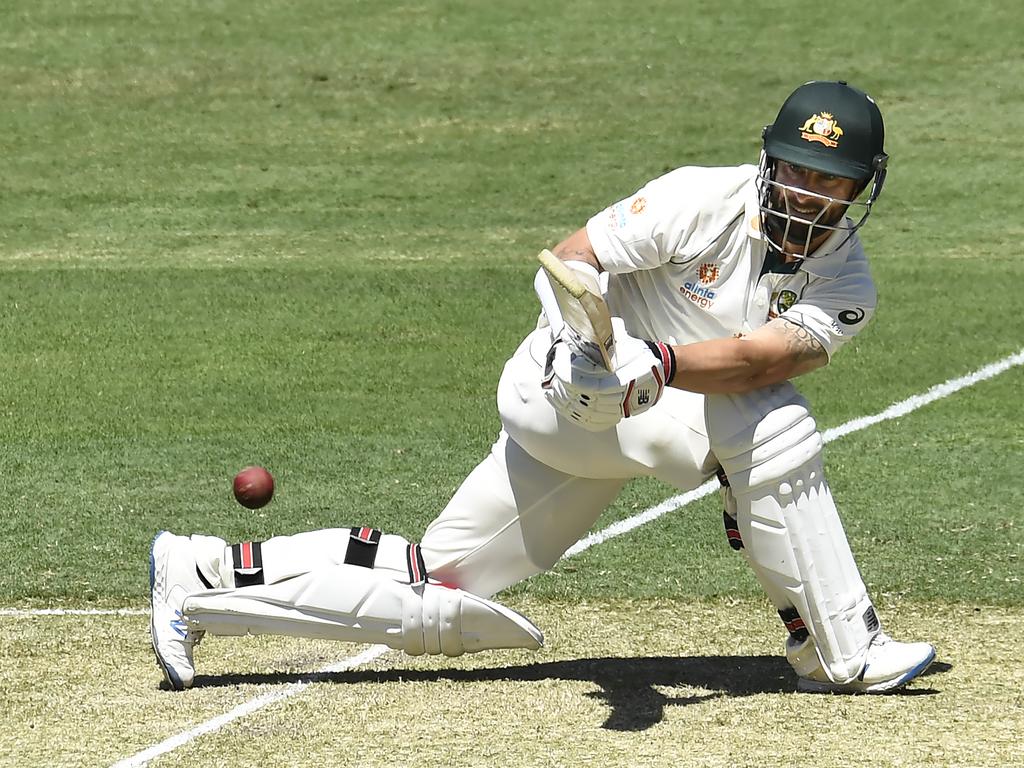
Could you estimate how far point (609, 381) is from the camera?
15.8ft

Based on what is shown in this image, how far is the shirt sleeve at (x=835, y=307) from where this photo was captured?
17.2 feet

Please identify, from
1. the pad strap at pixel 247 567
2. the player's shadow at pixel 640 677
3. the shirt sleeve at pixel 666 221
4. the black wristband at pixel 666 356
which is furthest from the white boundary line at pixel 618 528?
the shirt sleeve at pixel 666 221

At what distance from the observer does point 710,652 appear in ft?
19.1

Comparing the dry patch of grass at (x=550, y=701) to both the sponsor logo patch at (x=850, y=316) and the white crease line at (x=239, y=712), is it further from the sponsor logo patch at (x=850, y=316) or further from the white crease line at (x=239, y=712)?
the sponsor logo patch at (x=850, y=316)

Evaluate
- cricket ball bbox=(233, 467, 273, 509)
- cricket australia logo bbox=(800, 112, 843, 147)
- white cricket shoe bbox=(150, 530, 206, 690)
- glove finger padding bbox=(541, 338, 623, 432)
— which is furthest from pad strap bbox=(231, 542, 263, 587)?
cricket australia logo bbox=(800, 112, 843, 147)

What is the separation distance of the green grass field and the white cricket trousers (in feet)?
1.34

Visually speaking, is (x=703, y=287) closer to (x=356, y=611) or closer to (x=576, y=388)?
(x=576, y=388)

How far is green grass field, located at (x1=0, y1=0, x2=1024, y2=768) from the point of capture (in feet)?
17.0

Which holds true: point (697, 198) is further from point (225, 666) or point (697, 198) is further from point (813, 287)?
point (225, 666)

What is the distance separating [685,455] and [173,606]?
5.45ft

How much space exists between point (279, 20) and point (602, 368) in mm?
14708

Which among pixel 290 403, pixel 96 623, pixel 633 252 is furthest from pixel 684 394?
pixel 290 403

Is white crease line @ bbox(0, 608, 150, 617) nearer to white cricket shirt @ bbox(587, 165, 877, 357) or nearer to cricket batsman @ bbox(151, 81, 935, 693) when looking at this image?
cricket batsman @ bbox(151, 81, 935, 693)

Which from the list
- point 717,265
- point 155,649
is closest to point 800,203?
point 717,265
